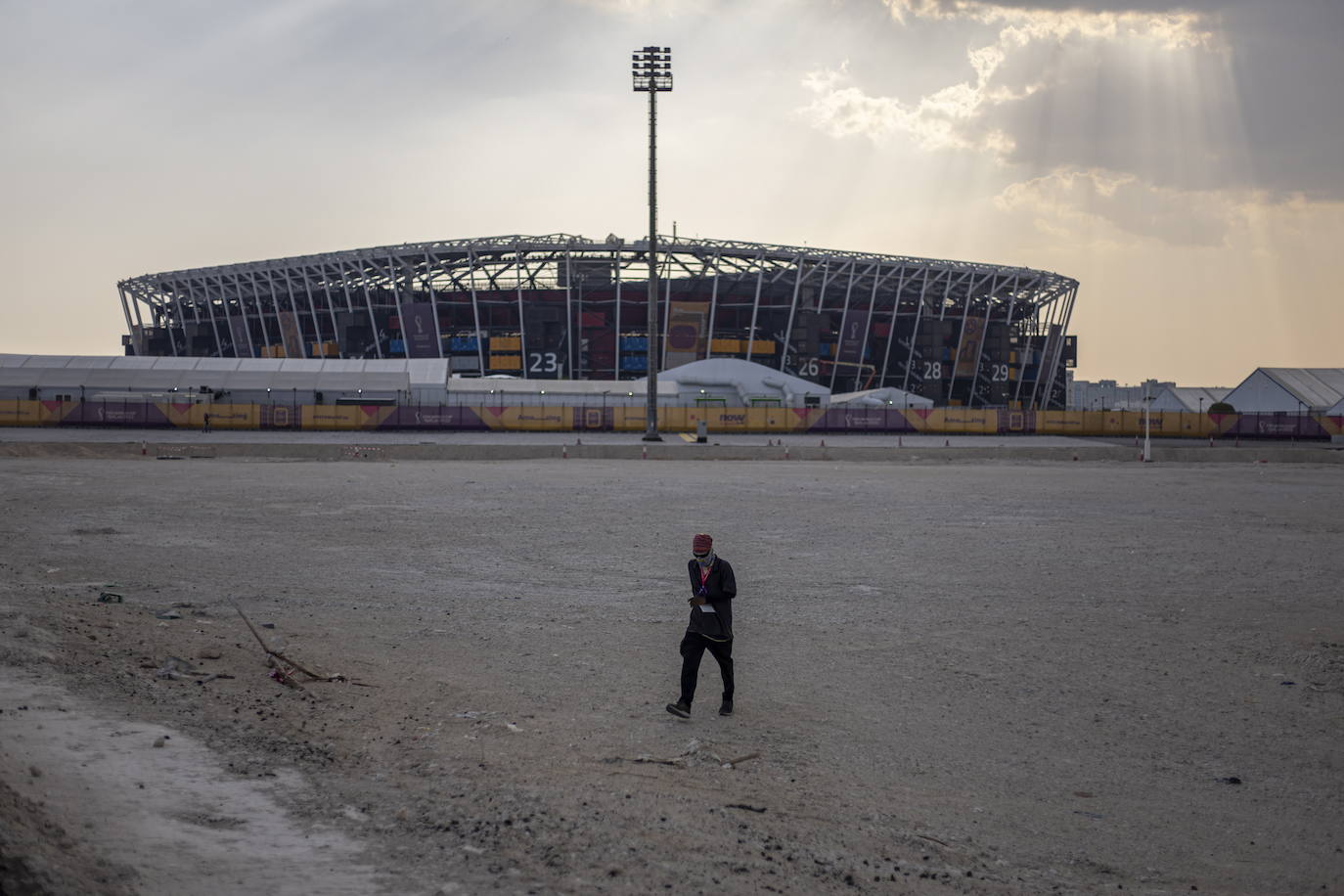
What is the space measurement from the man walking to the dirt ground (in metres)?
0.32

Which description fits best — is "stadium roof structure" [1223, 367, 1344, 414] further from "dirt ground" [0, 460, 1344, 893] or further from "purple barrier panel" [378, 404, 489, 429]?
"dirt ground" [0, 460, 1344, 893]

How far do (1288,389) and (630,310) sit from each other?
55.4 meters

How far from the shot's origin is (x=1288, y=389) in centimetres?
8562

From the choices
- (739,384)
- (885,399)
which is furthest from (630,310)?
(885,399)

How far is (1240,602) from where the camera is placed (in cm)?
1387

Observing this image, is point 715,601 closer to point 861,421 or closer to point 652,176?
point 652,176

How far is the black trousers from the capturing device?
904 cm

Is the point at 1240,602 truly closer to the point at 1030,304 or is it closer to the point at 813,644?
the point at 813,644

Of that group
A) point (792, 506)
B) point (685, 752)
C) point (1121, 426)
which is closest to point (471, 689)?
point (685, 752)

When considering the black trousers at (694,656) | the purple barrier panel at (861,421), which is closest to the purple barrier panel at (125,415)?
the purple barrier panel at (861,421)

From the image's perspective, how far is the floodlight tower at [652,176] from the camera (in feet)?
153

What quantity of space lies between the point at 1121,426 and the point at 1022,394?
46406 millimetres

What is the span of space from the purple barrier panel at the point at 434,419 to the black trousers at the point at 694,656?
5224cm

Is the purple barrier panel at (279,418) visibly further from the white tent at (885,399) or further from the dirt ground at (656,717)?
the dirt ground at (656,717)
